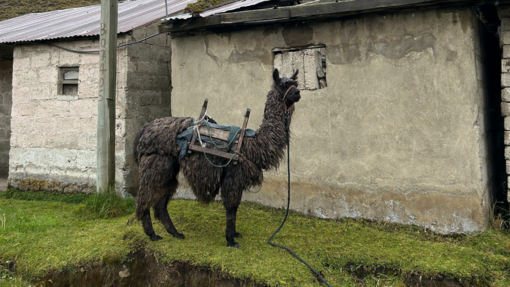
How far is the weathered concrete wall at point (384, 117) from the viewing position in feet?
15.6

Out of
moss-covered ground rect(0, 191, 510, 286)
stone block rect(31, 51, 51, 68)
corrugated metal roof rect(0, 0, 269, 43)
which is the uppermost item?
corrugated metal roof rect(0, 0, 269, 43)

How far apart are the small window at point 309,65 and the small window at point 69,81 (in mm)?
4646

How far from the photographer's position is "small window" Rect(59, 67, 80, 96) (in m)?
7.98

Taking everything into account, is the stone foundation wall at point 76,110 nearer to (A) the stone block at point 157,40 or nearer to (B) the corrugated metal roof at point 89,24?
(A) the stone block at point 157,40

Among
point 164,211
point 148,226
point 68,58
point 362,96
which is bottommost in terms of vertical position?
point 148,226

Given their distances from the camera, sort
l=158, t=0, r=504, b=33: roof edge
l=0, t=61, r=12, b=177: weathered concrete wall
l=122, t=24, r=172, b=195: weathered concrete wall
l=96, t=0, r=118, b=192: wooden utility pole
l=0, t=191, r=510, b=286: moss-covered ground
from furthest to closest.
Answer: l=0, t=61, r=12, b=177: weathered concrete wall
l=122, t=24, r=172, b=195: weathered concrete wall
l=96, t=0, r=118, b=192: wooden utility pole
l=158, t=0, r=504, b=33: roof edge
l=0, t=191, r=510, b=286: moss-covered ground

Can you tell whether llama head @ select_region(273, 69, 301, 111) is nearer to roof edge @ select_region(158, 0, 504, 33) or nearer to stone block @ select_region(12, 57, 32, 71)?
roof edge @ select_region(158, 0, 504, 33)

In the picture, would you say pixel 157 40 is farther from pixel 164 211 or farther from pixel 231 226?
pixel 231 226

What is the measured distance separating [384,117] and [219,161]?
2357 millimetres

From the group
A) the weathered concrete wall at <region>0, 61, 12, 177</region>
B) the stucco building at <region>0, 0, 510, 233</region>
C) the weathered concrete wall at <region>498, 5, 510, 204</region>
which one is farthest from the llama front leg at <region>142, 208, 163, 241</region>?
the weathered concrete wall at <region>0, 61, 12, 177</region>

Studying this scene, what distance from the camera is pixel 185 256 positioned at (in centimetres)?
432

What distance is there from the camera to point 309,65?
5.71 meters

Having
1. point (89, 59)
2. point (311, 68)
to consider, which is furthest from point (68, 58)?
point (311, 68)

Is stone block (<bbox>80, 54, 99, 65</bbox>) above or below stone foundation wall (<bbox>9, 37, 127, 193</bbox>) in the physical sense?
above
